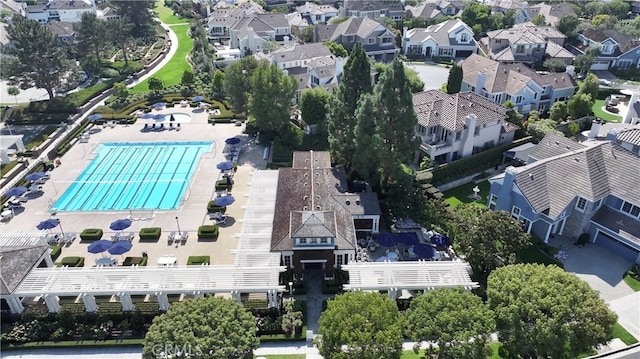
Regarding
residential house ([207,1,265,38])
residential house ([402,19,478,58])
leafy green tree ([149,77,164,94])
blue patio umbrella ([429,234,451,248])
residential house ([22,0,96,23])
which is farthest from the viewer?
residential house ([22,0,96,23])

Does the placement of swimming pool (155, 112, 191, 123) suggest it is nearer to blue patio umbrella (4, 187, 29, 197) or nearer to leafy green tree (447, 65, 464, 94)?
blue patio umbrella (4, 187, 29, 197)

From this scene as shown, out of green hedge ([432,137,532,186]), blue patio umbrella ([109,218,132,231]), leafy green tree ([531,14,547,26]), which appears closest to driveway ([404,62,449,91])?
green hedge ([432,137,532,186])

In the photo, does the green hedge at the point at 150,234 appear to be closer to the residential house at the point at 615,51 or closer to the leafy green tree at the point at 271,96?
the leafy green tree at the point at 271,96

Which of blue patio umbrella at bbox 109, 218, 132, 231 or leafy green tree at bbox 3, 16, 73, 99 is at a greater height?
leafy green tree at bbox 3, 16, 73, 99

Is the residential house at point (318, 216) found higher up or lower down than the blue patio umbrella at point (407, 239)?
higher up

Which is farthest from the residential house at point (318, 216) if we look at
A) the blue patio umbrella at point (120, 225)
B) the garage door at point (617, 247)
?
the garage door at point (617, 247)

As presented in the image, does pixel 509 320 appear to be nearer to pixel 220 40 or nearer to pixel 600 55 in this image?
pixel 600 55

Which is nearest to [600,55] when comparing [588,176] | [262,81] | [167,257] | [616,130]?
[616,130]
